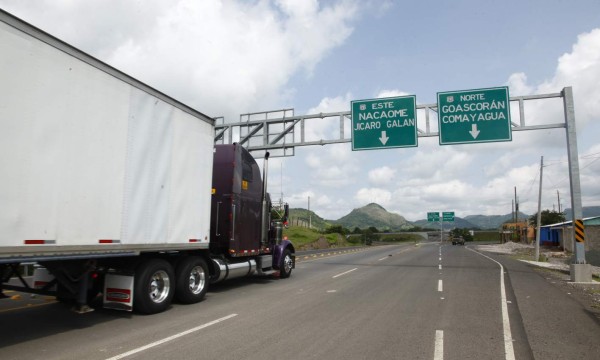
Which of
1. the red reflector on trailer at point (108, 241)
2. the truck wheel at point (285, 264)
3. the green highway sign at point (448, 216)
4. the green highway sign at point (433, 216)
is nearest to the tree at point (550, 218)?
the green highway sign at point (448, 216)

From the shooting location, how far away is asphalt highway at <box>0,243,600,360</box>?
5.79 m

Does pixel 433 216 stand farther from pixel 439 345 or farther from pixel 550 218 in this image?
pixel 439 345

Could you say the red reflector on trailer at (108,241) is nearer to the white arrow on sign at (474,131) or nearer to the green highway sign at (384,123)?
the green highway sign at (384,123)

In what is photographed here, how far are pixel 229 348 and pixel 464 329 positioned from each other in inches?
160

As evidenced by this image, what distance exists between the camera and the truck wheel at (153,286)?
7.88 metres

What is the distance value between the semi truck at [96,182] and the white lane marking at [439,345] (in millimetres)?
5198

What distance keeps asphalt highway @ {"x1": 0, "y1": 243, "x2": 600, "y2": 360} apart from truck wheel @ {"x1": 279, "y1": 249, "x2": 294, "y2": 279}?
324 cm

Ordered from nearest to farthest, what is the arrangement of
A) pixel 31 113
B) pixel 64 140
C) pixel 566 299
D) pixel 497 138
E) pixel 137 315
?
pixel 31 113 < pixel 64 140 < pixel 137 315 < pixel 566 299 < pixel 497 138

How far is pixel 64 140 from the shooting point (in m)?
6.20

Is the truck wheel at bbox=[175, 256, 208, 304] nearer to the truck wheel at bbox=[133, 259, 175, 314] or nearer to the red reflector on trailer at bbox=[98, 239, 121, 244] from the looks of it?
the truck wheel at bbox=[133, 259, 175, 314]

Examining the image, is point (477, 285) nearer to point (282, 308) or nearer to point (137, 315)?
point (282, 308)

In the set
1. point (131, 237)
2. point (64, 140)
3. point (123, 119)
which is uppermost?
point (123, 119)

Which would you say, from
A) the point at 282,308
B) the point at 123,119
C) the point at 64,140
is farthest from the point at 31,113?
the point at 282,308

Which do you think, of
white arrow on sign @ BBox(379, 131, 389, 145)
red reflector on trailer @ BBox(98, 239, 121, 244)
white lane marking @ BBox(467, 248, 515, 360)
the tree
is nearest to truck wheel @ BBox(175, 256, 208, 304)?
red reflector on trailer @ BBox(98, 239, 121, 244)
